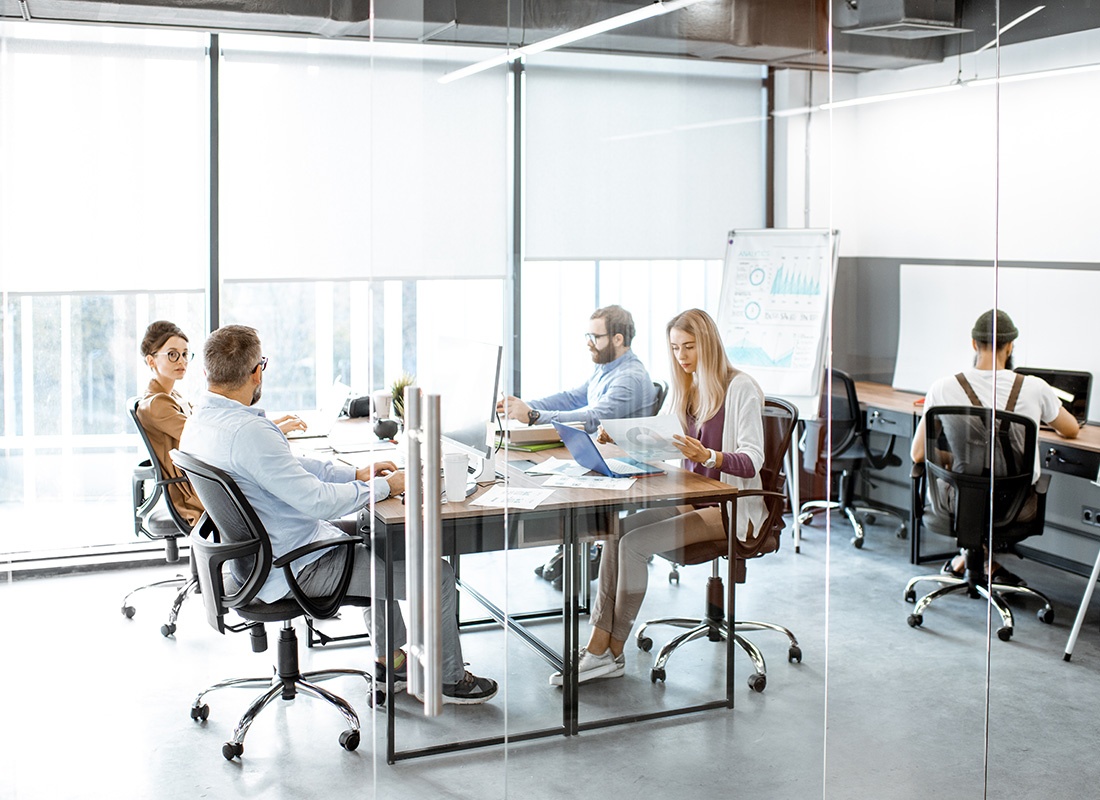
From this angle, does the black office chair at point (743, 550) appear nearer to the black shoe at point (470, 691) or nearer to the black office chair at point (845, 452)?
the black office chair at point (845, 452)

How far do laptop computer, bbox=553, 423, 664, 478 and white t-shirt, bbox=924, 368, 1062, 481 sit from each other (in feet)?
2.43

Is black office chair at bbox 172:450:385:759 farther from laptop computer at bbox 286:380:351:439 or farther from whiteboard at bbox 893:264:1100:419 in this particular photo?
whiteboard at bbox 893:264:1100:419

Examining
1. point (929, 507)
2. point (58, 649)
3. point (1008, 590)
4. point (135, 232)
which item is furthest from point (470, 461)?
point (135, 232)

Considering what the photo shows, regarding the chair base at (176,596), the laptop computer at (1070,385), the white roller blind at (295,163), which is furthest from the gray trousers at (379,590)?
the white roller blind at (295,163)

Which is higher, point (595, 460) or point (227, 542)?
point (595, 460)

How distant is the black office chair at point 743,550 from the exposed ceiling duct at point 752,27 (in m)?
0.82

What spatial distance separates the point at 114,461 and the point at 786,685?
4492 mm

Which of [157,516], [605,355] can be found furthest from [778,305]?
[157,516]

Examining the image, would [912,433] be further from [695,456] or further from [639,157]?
[639,157]

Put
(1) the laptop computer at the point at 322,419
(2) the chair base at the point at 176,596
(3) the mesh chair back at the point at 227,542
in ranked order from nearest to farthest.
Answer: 1. (3) the mesh chair back at the point at 227,542
2. (2) the chair base at the point at 176,596
3. (1) the laptop computer at the point at 322,419

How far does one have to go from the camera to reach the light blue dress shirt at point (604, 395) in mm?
2537

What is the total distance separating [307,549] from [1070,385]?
2.18 meters

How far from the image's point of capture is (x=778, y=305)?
2.58 meters

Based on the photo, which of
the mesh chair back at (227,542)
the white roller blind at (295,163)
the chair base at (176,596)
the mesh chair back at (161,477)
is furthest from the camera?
the white roller blind at (295,163)
